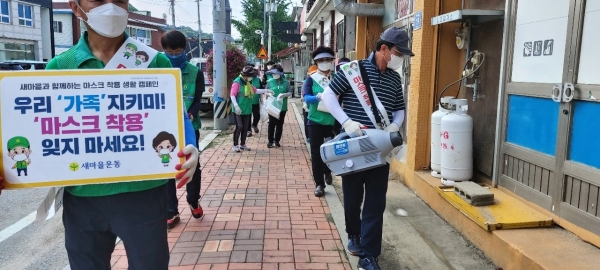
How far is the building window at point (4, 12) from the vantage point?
29047 millimetres

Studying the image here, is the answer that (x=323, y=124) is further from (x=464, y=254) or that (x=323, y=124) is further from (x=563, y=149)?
(x=563, y=149)

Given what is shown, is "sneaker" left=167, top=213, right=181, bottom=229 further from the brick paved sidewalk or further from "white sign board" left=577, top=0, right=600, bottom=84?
"white sign board" left=577, top=0, right=600, bottom=84

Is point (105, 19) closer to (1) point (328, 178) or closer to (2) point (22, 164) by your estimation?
(2) point (22, 164)

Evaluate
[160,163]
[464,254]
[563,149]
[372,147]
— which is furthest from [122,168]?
[563,149]

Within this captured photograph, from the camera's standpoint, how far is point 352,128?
3.32 meters

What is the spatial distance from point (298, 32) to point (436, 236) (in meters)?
23.0

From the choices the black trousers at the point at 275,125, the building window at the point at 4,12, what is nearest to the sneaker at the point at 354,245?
the black trousers at the point at 275,125

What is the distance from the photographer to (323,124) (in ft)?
18.0

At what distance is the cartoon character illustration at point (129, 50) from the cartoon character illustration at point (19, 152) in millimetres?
592

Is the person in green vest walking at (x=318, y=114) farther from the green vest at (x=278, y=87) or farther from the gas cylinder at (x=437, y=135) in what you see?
the green vest at (x=278, y=87)

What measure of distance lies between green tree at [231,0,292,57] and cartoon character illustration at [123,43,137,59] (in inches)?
1496

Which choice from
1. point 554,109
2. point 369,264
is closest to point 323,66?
point 554,109

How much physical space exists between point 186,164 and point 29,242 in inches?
127

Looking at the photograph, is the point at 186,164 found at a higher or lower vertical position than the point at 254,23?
lower
